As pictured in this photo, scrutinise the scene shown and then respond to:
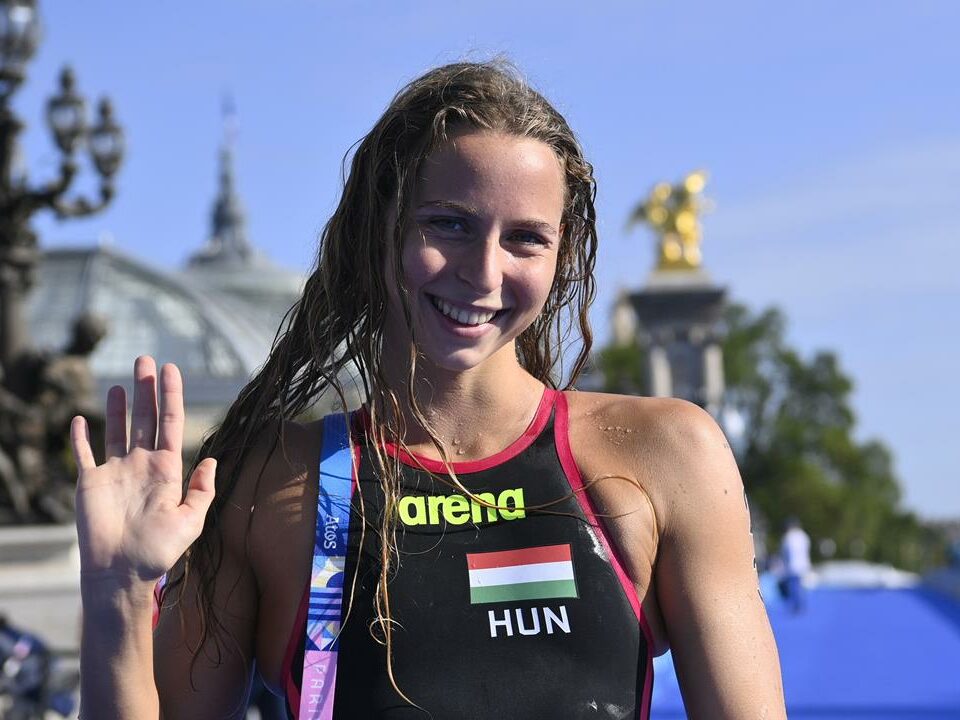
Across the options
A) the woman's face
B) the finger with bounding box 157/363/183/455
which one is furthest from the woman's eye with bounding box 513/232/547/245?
the finger with bounding box 157/363/183/455

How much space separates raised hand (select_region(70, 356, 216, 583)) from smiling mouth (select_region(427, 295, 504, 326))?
1.22 ft

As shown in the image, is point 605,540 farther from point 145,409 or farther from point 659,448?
point 145,409

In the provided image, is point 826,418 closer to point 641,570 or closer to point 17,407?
point 17,407

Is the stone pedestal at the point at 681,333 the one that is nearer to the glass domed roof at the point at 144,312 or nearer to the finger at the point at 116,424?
the glass domed roof at the point at 144,312

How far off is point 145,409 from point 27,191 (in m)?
11.4

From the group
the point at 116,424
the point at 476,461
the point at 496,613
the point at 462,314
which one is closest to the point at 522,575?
the point at 496,613

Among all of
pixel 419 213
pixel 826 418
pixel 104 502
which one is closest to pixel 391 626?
pixel 104 502

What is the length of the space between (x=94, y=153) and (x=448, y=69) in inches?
479

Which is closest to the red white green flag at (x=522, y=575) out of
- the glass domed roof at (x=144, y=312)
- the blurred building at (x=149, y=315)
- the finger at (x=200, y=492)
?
the finger at (x=200, y=492)

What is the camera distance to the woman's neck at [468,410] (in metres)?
2.42

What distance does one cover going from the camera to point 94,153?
46.4ft

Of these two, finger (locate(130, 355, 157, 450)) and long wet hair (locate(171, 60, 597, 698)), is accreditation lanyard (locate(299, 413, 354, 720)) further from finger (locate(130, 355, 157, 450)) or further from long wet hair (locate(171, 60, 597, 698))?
finger (locate(130, 355, 157, 450))

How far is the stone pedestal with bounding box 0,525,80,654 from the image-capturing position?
476 inches

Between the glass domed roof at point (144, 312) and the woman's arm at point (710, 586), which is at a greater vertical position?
the glass domed roof at point (144, 312)
